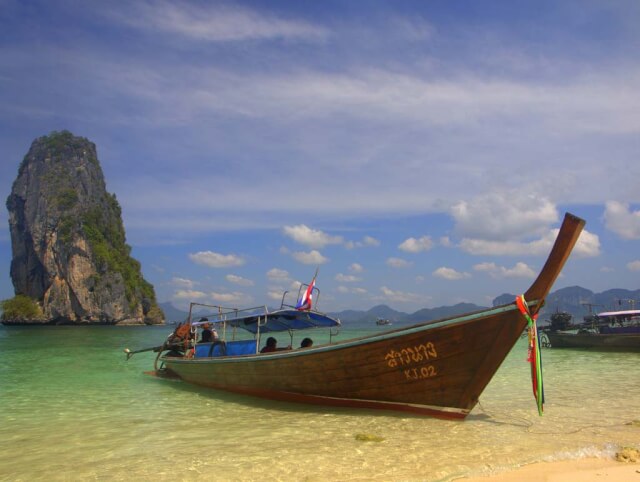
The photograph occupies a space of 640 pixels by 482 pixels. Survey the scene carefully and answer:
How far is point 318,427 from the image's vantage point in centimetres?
841

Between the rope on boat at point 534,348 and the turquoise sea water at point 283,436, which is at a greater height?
the rope on boat at point 534,348

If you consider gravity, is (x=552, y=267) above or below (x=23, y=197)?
below

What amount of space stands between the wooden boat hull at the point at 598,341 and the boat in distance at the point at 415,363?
19949mm

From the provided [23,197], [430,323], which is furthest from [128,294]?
[430,323]

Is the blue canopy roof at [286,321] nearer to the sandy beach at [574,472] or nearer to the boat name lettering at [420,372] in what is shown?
the boat name lettering at [420,372]

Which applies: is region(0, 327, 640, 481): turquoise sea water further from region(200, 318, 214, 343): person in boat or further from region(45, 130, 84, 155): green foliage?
region(45, 130, 84, 155): green foliage

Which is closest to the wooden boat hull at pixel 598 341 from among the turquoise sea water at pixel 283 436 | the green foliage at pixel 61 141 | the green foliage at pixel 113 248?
the turquoise sea water at pixel 283 436

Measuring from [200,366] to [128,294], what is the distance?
100079mm

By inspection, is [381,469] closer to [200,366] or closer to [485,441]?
[485,441]

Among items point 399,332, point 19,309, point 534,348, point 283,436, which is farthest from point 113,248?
point 534,348

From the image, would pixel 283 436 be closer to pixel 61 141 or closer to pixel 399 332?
pixel 399 332

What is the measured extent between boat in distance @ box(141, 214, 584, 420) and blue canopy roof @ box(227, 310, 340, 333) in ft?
5.73

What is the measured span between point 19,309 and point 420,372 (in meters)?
102

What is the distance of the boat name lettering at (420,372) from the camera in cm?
810
